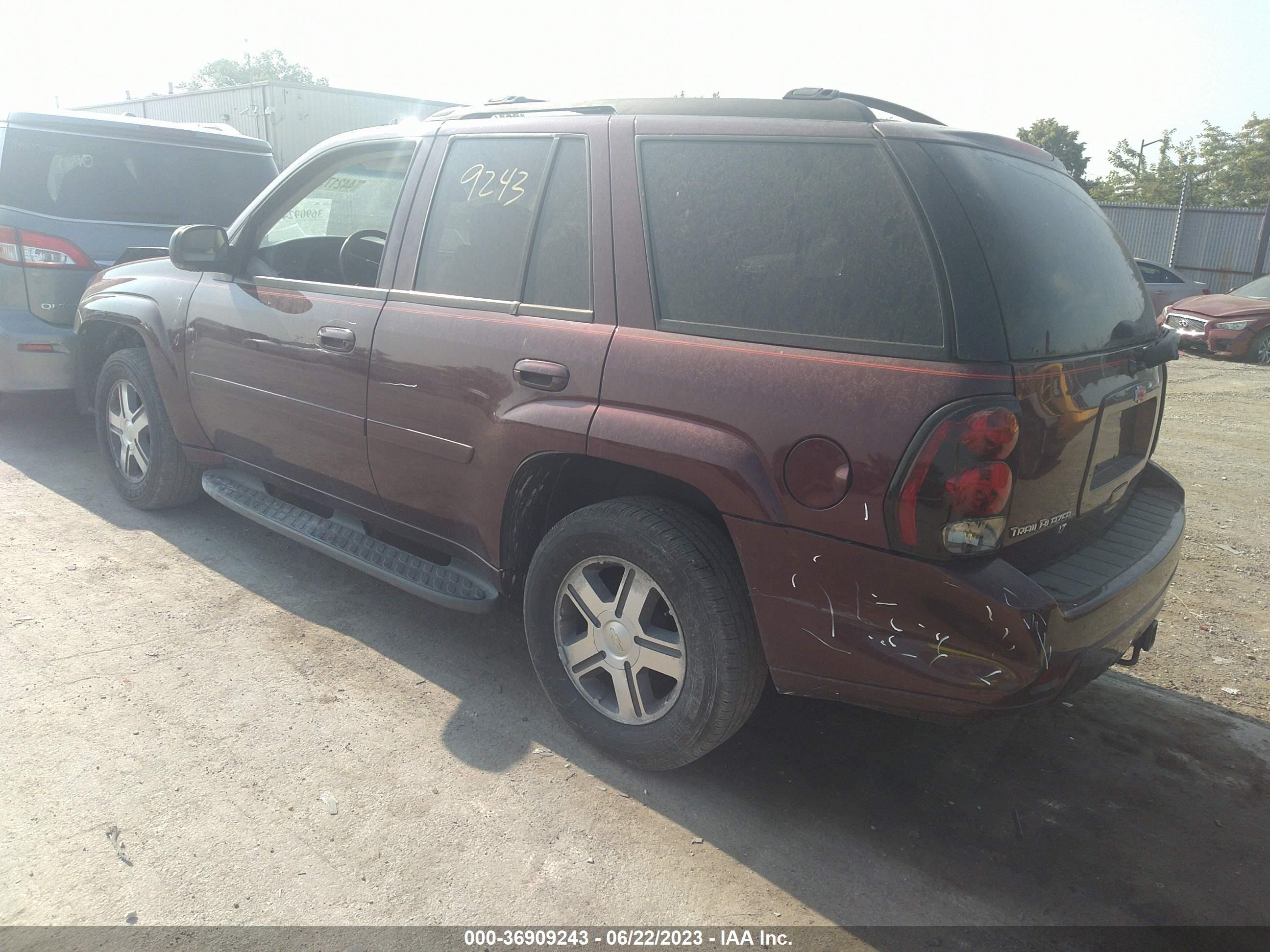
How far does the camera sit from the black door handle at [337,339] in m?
3.45

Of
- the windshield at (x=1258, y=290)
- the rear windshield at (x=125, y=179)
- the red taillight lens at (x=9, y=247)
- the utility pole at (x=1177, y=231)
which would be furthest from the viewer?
the utility pole at (x=1177, y=231)

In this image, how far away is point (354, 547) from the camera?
12.0ft

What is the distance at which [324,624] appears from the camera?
3781mm

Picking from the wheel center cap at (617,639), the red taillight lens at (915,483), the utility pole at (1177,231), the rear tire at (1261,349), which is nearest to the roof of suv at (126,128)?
the wheel center cap at (617,639)

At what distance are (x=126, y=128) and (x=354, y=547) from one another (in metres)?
Answer: 4.11

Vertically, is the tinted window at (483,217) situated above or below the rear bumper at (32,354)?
above

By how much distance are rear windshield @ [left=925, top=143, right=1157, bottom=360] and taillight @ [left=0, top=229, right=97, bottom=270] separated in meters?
5.33

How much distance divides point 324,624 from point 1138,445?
302cm

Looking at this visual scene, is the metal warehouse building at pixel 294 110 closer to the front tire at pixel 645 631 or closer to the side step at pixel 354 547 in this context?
the side step at pixel 354 547

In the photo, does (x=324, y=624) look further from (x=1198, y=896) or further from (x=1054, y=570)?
(x=1198, y=896)

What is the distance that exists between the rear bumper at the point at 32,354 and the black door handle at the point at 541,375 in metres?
3.96

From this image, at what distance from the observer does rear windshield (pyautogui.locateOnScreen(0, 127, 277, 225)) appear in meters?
5.70

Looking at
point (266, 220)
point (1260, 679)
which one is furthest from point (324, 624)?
point (1260, 679)

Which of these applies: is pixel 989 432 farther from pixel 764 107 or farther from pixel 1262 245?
pixel 1262 245
